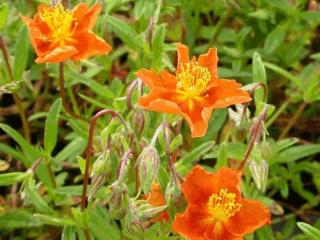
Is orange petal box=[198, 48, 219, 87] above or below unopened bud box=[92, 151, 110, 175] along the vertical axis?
above

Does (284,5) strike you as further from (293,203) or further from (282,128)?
(293,203)

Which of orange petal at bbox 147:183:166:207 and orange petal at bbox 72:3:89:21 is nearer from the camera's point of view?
orange petal at bbox 147:183:166:207

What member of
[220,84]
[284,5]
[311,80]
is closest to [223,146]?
[220,84]

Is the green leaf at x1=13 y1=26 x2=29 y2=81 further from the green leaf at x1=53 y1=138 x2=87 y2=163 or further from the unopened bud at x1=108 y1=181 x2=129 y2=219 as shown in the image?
the unopened bud at x1=108 y1=181 x2=129 y2=219

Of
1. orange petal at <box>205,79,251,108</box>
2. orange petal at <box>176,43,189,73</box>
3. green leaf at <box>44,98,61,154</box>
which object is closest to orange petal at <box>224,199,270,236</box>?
orange petal at <box>205,79,251,108</box>

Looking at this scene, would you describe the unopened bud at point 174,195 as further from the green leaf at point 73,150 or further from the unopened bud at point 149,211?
the green leaf at point 73,150

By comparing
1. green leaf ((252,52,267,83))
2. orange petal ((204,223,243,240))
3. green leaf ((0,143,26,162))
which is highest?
green leaf ((252,52,267,83))

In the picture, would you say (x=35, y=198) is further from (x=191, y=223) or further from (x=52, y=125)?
(x=191, y=223)
